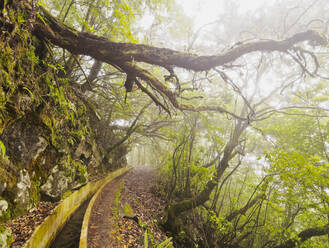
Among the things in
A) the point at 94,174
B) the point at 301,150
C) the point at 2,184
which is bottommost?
the point at 94,174

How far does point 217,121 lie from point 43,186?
885cm

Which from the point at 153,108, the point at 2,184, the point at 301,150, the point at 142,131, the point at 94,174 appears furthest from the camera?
the point at 142,131

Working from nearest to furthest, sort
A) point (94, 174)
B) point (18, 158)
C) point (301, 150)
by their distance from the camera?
point (18, 158), point (301, 150), point (94, 174)

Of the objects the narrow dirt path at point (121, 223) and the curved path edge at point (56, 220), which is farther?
the narrow dirt path at point (121, 223)

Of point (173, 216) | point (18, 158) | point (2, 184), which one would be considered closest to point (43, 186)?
point (18, 158)

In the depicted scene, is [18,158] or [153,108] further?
[153,108]

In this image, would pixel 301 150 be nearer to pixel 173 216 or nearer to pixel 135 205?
pixel 173 216

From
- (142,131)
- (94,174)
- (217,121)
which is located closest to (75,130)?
(94,174)

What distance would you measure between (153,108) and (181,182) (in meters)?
5.32

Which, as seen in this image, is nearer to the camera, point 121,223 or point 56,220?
point 56,220

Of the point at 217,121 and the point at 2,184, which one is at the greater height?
the point at 217,121

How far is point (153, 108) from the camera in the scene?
11164mm

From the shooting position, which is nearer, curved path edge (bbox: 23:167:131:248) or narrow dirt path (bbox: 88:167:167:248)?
curved path edge (bbox: 23:167:131:248)

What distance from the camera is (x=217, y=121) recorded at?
9.95 m
